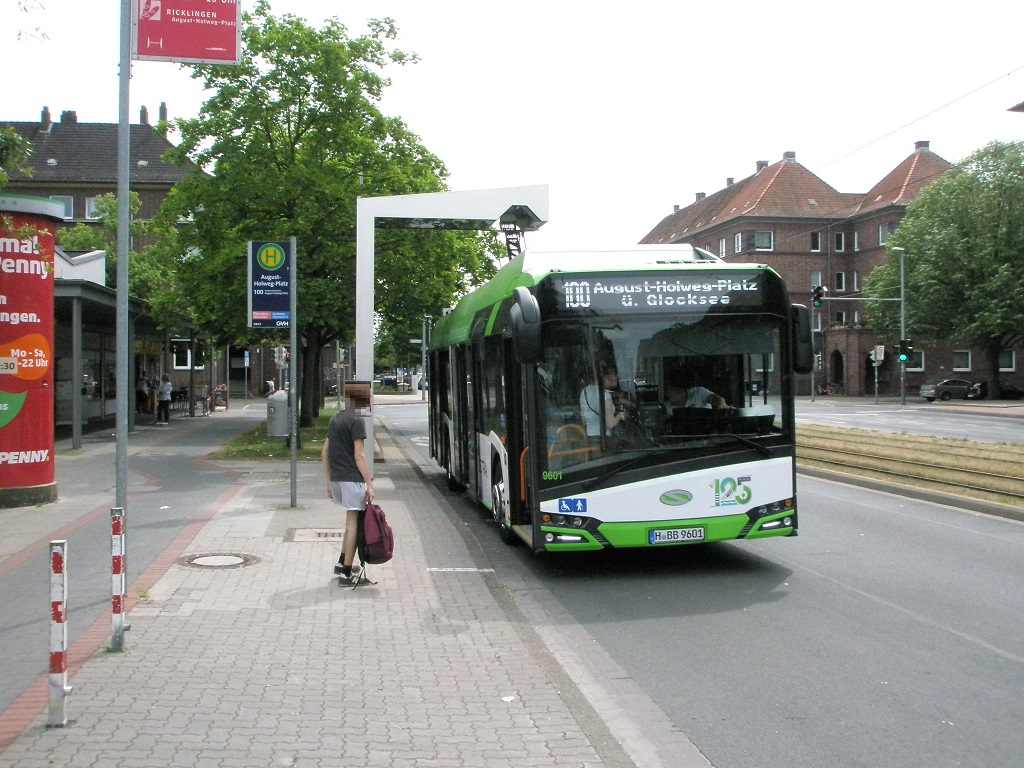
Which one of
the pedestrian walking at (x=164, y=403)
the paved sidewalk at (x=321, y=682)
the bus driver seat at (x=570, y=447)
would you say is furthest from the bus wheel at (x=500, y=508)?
the pedestrian walking at (x=164, y=403)

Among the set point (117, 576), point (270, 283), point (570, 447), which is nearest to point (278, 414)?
point (270, 283)

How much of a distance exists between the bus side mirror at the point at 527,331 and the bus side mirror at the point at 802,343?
246 centimetres

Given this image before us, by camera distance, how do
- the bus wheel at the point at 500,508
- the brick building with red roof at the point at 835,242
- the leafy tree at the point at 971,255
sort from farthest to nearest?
the brick building with red roof at the point at 835,242 → the leafy tree at the point at 971,255 → the bus wheel at the point at 500,508

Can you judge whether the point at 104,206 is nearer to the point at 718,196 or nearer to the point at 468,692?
the point at 468,692

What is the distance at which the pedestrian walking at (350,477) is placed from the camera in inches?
355

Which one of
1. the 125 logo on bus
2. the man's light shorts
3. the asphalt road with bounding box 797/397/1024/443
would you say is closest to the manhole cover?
the man's light shorts

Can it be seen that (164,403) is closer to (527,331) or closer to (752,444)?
(527,331)

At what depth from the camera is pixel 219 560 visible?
1002cm

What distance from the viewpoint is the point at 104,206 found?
44594 mm

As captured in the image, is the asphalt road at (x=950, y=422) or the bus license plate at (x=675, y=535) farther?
the asphalt road at (x=950, y=422)

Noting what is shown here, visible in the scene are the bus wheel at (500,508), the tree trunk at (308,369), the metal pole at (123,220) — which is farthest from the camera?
the tree trunk at (308,369)

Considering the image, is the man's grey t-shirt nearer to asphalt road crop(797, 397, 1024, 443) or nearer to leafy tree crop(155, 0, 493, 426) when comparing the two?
leafy tree crop(155, 0, 493, 426)

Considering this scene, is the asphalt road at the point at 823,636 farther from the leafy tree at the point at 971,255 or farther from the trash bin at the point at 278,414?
the leafy tree at the point at 971,255

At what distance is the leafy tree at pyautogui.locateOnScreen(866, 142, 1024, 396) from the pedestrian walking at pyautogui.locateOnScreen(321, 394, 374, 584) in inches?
2135
